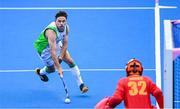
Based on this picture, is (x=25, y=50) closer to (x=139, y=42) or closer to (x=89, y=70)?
(x=89, y=70)

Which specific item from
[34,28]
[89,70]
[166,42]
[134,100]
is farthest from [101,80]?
[166,42]

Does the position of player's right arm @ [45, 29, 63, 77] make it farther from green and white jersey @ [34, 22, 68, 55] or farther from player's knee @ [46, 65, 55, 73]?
player's knee @ [46, 65, 55, 73]

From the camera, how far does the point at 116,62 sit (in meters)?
13.4

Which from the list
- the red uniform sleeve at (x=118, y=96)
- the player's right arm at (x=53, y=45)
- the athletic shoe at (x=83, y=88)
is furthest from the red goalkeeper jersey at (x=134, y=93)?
the athletic shoe at (x=83, y=88)

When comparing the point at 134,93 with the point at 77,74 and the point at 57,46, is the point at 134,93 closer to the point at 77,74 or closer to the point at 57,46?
the point at 77,74

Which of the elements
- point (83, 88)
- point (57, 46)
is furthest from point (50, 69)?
point (83, 88)

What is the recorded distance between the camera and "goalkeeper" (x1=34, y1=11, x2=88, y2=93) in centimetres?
1127

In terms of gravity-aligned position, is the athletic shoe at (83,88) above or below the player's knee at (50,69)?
below

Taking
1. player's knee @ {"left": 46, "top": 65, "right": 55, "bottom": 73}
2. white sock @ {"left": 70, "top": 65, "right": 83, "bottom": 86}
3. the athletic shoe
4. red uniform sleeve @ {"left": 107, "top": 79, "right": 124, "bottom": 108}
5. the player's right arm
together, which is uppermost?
the player's right arm

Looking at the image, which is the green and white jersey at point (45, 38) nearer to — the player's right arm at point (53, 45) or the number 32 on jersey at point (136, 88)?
the player's right arm at point (53, 45)

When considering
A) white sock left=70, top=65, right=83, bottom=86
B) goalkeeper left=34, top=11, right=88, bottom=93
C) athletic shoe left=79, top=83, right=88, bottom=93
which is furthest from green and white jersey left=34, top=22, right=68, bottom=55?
athletic shoe left=79, top=83, right=88, bottom=93

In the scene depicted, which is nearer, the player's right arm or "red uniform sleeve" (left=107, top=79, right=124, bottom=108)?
"red uniform sleeve" (left=107, top=79, right=124, bottom=108)

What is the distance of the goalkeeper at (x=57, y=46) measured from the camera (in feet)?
37.0

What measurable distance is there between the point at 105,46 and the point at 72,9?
8.47ft
